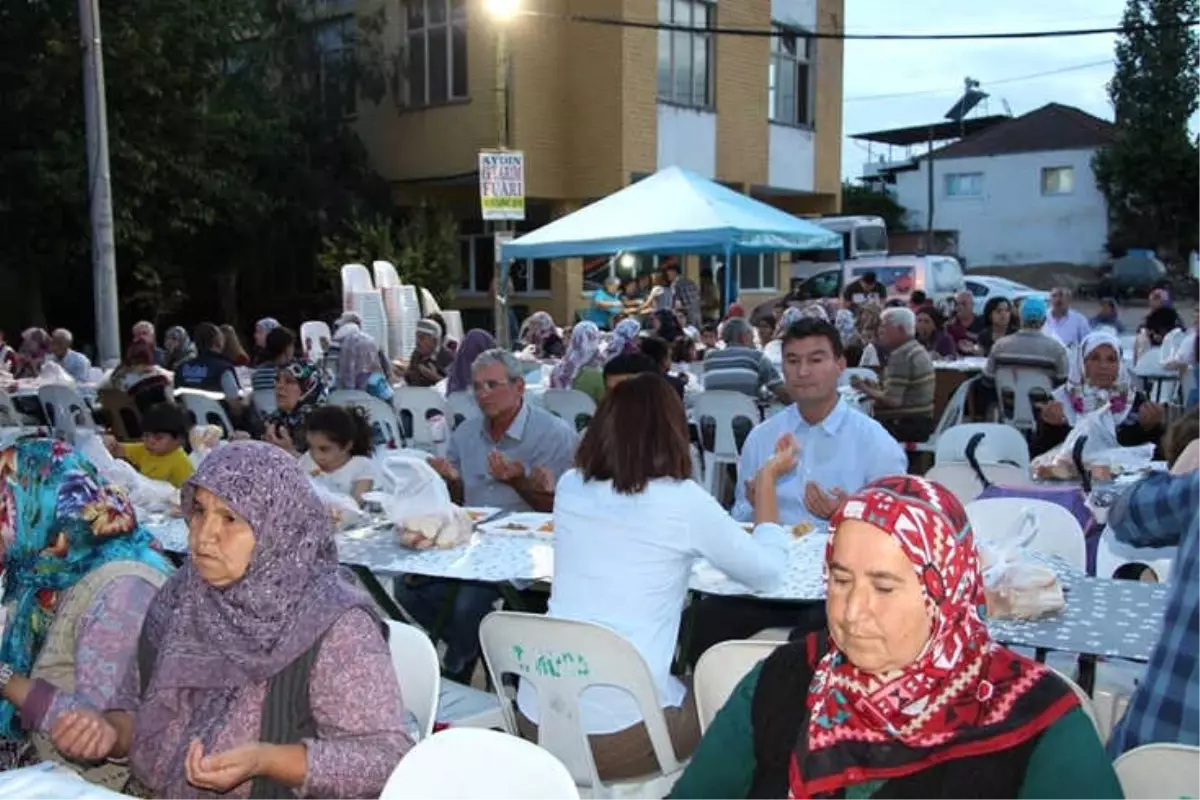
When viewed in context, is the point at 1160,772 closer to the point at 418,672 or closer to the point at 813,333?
the point at 418,672

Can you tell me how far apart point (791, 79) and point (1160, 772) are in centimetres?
2336

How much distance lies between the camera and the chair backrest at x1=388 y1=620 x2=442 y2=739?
2676 mm

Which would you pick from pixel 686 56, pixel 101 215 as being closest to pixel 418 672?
pixel 101 215

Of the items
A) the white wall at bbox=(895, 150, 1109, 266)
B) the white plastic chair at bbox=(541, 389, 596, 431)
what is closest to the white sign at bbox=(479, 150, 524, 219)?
the white plastic chair at bbox=(541, 389, 596, 431)

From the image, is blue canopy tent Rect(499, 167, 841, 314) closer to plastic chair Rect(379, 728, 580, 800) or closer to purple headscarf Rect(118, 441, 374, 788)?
purple headscarf Rect(118, 441, 374, 788)

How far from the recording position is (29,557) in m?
2.75

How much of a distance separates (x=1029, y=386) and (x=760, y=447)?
4596mm

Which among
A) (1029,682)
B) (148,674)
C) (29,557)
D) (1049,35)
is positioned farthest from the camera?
(1049,35)

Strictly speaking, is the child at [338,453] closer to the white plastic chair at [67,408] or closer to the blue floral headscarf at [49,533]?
the blue floral headscarf at [49,533]

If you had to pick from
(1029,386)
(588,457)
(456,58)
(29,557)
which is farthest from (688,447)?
(456,58)

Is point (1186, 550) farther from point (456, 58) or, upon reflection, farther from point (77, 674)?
point (456, 58)

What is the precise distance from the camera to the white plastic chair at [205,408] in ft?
27.2

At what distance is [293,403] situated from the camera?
618 cm

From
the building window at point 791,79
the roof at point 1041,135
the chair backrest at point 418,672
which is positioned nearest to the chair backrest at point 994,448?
the chair backrest at point 418,672
